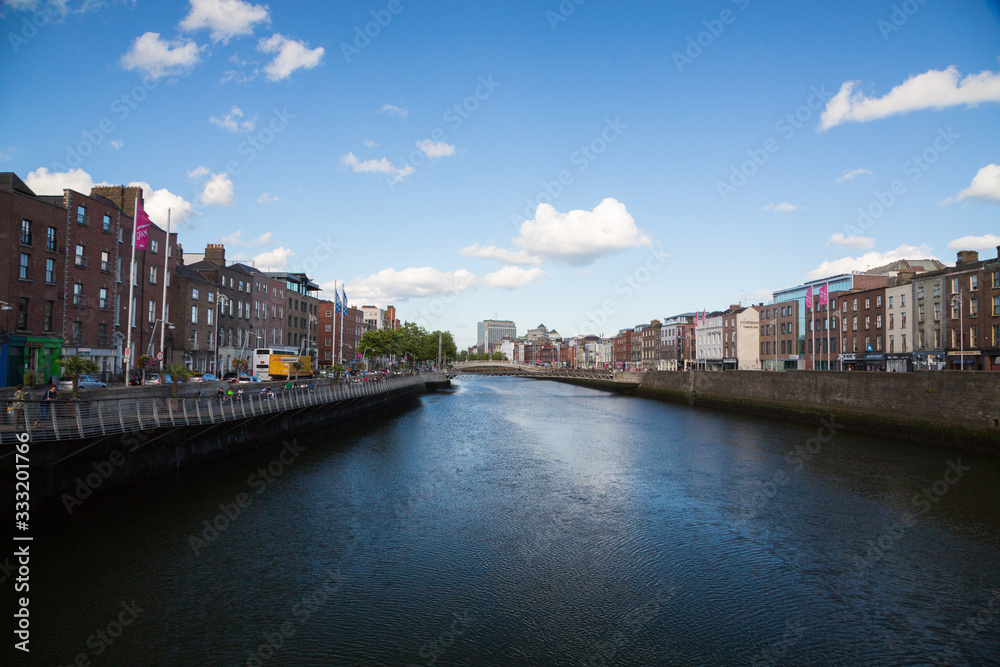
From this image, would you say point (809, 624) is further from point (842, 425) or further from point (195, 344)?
point (195, 344)

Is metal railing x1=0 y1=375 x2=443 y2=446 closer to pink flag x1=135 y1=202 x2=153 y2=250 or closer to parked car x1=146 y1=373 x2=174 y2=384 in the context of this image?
parked car x1=146 y1=373 x2=174 y2=384

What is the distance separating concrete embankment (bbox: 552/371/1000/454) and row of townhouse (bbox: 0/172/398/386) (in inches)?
1781

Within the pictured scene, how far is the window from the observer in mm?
35188

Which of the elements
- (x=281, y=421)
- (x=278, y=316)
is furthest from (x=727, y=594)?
(x=278, y=316)

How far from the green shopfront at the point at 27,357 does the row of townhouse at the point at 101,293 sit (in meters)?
0.06

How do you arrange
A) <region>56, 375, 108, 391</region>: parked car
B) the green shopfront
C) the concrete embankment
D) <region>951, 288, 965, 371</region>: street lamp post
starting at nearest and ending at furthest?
1. <region>56, 375, 108, 391</region>: parked car
2. the concrete embankment
3. the green shopfront
4. <region>951, 288, 965, 371</region>: street lamp post

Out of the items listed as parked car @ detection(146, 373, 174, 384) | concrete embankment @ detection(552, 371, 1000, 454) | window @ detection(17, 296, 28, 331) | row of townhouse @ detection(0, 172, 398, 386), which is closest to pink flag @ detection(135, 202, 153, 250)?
row of townhouse @ detection(0, 172, 398, 386)

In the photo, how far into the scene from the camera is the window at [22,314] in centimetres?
3519

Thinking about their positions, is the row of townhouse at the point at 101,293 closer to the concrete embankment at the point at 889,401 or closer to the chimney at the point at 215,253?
the chimney at the point at 215,253

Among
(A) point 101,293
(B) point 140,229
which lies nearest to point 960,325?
(B) point 140,229

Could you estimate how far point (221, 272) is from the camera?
206ft

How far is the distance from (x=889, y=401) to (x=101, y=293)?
56330mm

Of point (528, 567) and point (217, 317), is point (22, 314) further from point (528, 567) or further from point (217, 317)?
point (528, 567)

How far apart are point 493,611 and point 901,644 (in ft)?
29.0
